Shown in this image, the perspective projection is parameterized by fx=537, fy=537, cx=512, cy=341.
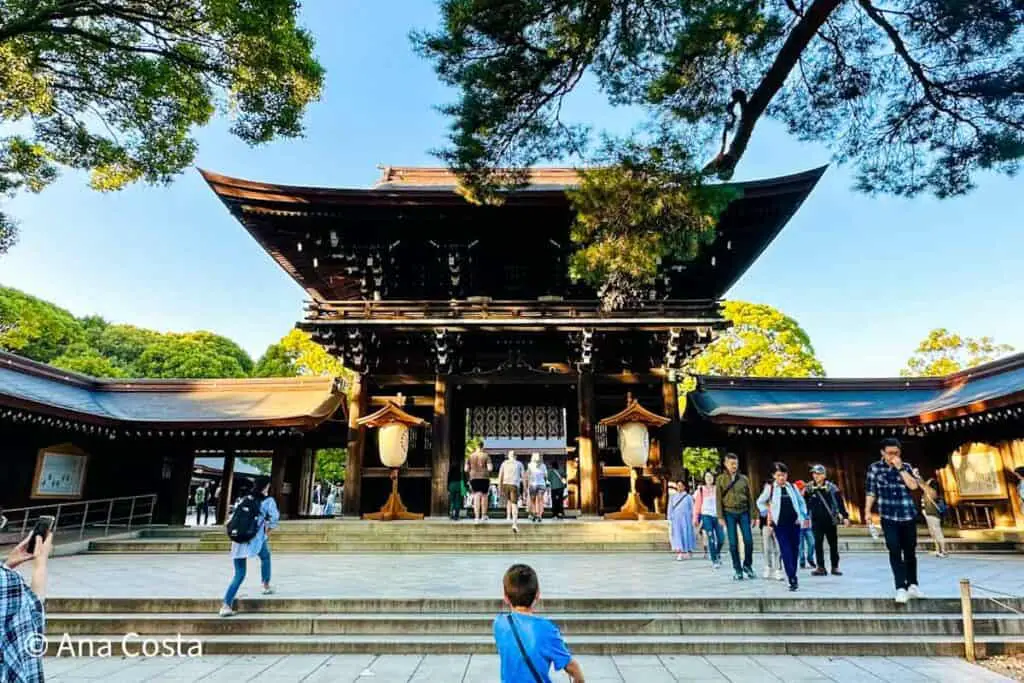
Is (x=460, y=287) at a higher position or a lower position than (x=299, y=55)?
lower

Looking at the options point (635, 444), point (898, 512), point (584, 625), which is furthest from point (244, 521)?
point (635, 444)

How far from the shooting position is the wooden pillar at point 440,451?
494 inches

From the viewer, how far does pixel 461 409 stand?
1499 cm

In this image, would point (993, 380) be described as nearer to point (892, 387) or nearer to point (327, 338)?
point (892, 387)

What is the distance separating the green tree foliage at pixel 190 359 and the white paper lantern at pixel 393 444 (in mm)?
27792

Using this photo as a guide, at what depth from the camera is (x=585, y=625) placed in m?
5.40

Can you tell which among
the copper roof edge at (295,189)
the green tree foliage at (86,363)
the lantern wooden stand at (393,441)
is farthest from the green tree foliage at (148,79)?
the green tree foliage at (86,363)

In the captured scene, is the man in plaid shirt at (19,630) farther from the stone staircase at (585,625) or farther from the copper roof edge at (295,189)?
the copper roof edge at (295,189)

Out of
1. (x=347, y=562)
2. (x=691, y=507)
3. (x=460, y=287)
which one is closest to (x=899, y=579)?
(x=691, y=507)

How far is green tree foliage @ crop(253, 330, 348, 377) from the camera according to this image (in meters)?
29.5

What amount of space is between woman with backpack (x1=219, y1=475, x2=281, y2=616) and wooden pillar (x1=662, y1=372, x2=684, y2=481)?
9.41m

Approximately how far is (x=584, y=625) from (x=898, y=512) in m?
3.41

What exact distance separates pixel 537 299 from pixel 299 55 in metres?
7.32

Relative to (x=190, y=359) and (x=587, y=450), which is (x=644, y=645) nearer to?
(x=587, y=450)
